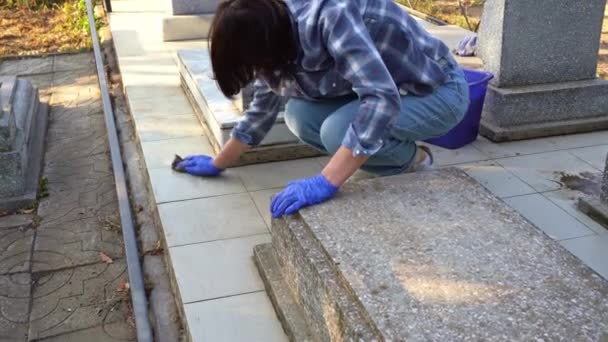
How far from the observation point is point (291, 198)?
2301 millimetres

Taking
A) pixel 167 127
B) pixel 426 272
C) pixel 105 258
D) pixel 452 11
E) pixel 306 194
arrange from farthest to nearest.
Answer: pixel 452 11, pixel 167 127, pixel 105 258, pixel 306 194, pixel 426 272

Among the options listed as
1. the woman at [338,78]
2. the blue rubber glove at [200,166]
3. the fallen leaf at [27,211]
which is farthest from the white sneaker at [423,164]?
the fallen leaf at [27,211]

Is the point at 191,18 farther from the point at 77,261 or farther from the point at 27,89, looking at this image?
the point at 77,261

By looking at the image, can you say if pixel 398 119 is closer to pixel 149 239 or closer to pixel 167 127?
pixel 149 239

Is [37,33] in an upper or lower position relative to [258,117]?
lower

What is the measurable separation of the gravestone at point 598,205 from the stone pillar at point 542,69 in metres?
0.86

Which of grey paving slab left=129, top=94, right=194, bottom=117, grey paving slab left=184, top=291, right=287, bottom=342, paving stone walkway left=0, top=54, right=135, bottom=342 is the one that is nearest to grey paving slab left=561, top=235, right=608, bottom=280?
grey paving slab left=184, top=291, right=287, bottom=342

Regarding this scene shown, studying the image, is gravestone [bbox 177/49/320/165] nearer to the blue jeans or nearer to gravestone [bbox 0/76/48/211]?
the blue jeans

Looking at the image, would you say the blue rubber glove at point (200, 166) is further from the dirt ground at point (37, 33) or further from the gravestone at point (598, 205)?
the dirt ground at point (37, 33)

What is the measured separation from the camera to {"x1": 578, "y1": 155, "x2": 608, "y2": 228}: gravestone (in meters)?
2.90

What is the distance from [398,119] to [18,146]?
216 centimetres

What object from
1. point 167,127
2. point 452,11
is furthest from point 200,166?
point 452,11

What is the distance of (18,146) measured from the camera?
359 centimetres

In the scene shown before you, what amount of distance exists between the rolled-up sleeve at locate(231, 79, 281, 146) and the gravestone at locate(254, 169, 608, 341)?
567 millimetres
